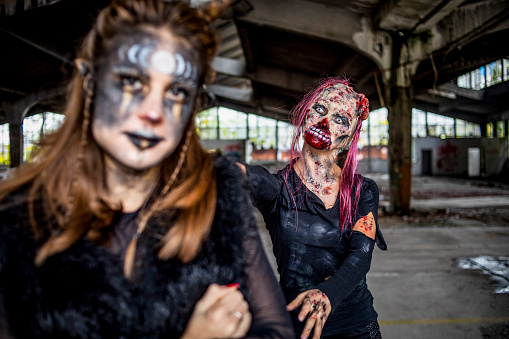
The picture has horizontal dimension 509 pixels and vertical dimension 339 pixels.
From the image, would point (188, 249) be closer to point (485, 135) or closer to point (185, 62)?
point (185, 62)

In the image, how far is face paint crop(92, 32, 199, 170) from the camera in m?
0.97

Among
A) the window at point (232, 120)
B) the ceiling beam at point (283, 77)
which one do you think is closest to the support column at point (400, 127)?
the ceiling beam at point (283, 77)

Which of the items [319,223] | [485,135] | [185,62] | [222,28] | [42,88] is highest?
[222,28]

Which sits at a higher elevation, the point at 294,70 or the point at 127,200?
the point at 294,70

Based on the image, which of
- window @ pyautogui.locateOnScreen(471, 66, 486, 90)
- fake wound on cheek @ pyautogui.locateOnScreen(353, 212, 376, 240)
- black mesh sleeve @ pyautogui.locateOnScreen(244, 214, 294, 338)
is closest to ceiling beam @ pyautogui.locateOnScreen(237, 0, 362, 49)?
fake wound on cheek @ pyautogui.locateOnScreen(353, 212, 376, 240)

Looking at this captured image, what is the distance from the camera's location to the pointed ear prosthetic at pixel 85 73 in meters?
1.00

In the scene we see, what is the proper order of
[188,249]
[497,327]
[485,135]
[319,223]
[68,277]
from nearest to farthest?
[68,277], [188,249], [319,223], [497,327], [485,135]

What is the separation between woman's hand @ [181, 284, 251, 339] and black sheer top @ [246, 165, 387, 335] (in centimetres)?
61

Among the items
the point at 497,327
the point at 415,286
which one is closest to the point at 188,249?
the point at 497,327

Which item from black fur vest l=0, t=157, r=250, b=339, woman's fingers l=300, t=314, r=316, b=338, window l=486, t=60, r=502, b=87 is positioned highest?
window l=486, t=60, r=502, b=87

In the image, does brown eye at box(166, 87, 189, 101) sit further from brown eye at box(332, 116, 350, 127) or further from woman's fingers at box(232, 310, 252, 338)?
brown eye at box(332, 116, 350, 127)

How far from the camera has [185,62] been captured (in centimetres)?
103

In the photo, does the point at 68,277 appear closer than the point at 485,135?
Yes

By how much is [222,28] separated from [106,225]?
14.8 m
